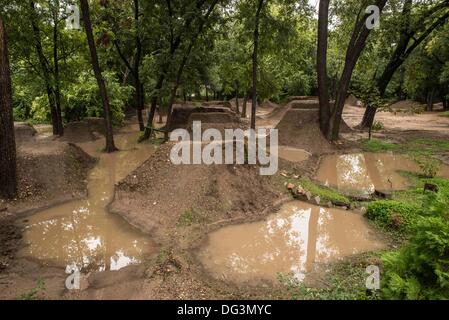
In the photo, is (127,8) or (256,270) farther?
(127,8)

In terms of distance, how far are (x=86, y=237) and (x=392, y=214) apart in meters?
6.74

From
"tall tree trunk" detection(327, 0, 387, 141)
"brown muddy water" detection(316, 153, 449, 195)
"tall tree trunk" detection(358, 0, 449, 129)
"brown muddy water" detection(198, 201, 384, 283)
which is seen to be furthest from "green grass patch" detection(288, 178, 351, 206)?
"tall tree trunk" detection(358, 0, 449, 129)

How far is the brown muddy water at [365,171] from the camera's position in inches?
435

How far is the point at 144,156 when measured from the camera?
48.2ft

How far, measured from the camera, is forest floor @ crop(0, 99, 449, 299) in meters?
5.49

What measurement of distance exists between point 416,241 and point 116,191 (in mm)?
7431

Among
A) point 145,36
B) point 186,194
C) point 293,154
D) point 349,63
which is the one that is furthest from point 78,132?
point 349,63

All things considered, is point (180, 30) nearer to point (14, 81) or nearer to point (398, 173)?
point (14, 81)

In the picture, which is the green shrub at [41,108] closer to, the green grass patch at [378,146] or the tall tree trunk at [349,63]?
the tall tree trunk at [349,63]

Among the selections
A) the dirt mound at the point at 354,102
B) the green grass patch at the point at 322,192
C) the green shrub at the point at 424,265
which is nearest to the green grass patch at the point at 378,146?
the green grass patch at the point at 322,192

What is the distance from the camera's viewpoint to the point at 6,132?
28.2 ft

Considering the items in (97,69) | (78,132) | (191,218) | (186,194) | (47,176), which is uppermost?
(97,69)

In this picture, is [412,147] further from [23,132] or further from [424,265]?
[23,132]
